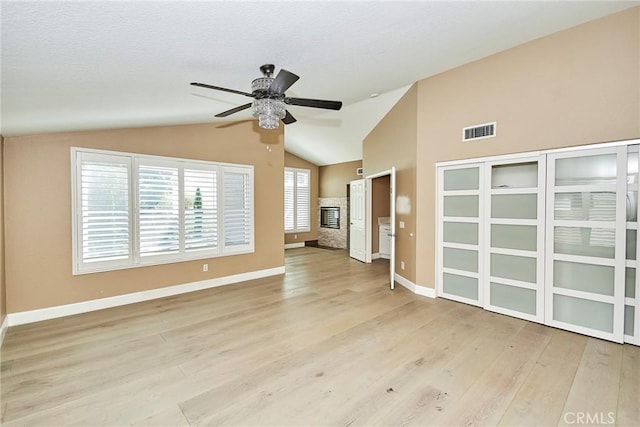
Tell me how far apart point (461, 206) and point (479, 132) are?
1080 mm

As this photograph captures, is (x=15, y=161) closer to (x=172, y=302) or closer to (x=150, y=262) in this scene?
(x=150, y=262)

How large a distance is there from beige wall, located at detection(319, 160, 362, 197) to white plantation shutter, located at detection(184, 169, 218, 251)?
504 cm

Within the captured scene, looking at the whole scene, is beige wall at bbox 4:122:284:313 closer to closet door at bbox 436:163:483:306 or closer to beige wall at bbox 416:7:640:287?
beige wall at bbox 416:7:640:287

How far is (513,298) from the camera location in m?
3.77

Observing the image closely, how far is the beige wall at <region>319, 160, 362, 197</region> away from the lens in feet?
30.3

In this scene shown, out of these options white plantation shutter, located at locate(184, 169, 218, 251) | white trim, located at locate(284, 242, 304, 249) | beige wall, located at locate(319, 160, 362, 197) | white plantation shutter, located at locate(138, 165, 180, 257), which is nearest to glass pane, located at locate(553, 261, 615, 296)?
white plantation shutter, located at locate(184, 169, 218, 251)

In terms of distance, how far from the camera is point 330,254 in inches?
332

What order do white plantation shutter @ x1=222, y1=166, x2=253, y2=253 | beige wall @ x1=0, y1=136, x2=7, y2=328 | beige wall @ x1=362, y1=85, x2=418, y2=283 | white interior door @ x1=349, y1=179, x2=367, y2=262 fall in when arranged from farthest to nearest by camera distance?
white interior door @ x1=349, y1=179, x2=367, y2=262, white plantation shutter @ x1=222, y1=166, x2=253, y2=253, beige wall @ x1=362, y1=85, x2=418, y2=283, beige wall @ x1=0, y1=136, x2=7, y2=328

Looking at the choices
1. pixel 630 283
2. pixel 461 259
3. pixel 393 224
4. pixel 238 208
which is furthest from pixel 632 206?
pixel 238 208

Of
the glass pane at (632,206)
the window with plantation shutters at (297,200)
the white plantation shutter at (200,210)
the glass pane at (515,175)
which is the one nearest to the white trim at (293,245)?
the window with plantation shutters at (297,200)

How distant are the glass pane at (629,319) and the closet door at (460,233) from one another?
4.67 feet

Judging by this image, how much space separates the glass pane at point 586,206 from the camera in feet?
10.2

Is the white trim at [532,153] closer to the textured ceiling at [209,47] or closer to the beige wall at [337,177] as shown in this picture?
the textured ceiling at [209,47]

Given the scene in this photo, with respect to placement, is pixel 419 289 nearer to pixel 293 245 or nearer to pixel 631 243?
pixel 631 243
